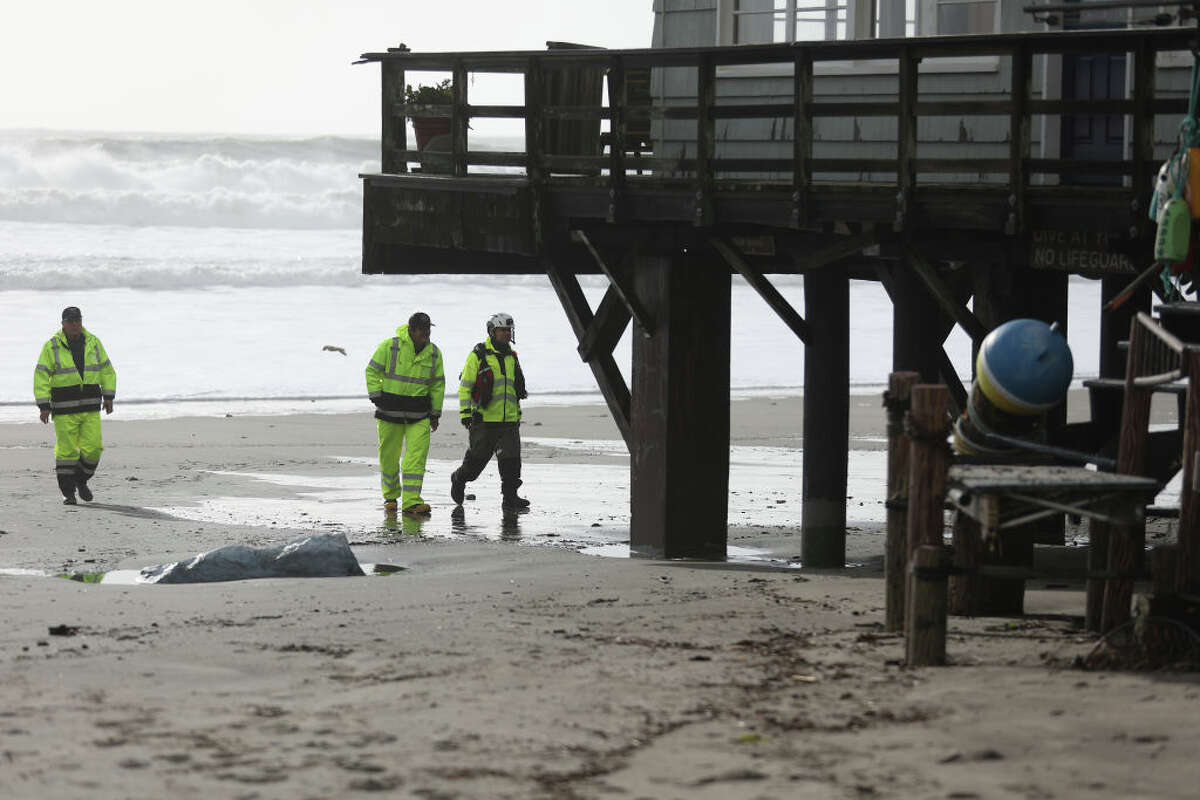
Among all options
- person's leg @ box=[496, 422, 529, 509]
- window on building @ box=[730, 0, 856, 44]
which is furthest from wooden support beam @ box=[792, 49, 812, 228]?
person's leg @ box=[496, 422, 529, 509]

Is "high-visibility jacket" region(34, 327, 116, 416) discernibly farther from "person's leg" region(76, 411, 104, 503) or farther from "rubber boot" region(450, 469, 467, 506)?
"rubber boot" region(450, 469, 467, 506)

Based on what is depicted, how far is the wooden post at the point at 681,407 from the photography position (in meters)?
13.1

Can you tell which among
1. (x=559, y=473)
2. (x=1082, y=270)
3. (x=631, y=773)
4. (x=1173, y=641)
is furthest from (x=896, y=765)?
(x=559, y=473)

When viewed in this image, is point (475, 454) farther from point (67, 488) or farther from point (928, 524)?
point (928, 524)

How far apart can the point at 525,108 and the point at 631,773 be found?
816cm

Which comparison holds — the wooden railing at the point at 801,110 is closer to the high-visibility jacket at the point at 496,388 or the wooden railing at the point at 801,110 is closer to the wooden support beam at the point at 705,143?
the wooden support beam at the point at 705,143

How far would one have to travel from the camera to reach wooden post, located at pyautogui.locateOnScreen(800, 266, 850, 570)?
13.3 m

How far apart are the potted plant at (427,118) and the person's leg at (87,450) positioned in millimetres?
3988

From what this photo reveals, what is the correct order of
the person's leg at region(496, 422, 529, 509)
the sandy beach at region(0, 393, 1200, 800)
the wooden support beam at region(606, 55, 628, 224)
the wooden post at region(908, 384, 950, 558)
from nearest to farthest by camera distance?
1. the sandy beach at region(0, 393, 1200, 800)
2. the wooden post at region(908, 384, 950, 558)
3. the wooden support beam at region(606, 55, 628, 224)
4. the person's leg at region(496, 422, 529, 509)

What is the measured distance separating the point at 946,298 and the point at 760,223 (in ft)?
5.49

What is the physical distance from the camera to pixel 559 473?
18453 mm

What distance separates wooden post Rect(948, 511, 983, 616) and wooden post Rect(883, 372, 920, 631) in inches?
11.2

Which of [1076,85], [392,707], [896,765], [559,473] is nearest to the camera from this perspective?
[896,765]

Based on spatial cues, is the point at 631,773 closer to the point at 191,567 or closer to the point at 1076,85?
the point at 191,567
